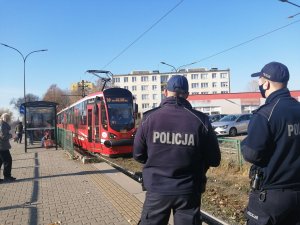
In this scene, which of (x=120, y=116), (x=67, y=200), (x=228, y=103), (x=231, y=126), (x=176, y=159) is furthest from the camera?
(x=228, y=103)

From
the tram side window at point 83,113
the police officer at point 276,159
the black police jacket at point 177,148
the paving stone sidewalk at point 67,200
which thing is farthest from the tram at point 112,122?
the police officer at point 276,159

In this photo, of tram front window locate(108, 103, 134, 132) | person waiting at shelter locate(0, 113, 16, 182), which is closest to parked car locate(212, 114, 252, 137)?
tram front window locate(108, 103, 134, 132)

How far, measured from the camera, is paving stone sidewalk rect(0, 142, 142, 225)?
7.04 meters

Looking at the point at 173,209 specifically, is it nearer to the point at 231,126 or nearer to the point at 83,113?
the point at 83,113

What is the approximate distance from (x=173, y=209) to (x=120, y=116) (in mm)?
15241

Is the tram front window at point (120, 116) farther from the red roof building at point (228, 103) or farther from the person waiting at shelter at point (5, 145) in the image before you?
the red roof building at point (228, 103)

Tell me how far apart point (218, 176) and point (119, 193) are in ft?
12.7

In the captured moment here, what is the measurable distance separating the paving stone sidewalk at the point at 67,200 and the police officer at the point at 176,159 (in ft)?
10.7

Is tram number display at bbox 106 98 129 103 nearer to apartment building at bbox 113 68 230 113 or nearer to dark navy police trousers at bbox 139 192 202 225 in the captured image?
dark navy police trousers at bbox 139 192 202 225

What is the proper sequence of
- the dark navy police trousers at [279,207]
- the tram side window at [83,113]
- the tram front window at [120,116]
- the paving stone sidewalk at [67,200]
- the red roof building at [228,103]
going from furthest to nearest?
the red roof building at [228,103] → the tram side window at [83,113] → the tram front window at [120,116] → the paving stone sidewalk at [67,200] → the dark navy police trousers at [279,207]

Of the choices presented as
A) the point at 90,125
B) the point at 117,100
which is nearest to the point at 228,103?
the point at 90,125

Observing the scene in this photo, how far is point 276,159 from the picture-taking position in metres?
3.39

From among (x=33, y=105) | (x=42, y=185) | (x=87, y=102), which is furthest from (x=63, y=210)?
(x=33, y=105)

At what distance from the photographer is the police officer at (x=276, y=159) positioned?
3363 mm
